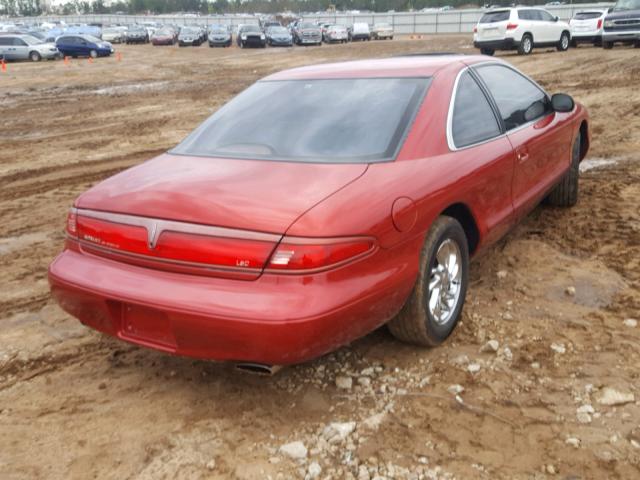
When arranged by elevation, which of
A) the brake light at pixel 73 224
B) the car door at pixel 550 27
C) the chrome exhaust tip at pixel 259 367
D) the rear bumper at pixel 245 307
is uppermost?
the car door at pixel 550 27

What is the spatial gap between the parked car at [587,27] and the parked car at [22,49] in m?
28.3

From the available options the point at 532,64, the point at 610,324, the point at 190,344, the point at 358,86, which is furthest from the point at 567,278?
the point at 532,64

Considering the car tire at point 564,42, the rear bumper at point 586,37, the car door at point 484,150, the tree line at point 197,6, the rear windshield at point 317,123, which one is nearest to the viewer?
the rear windshield at point 317,123

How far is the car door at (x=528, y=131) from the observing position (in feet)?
14.4

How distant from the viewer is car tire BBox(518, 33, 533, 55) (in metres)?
23.5

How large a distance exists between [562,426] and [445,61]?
2.40m

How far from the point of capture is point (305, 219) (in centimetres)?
275

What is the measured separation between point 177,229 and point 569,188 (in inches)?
165

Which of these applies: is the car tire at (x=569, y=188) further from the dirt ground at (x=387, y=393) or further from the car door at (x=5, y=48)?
the car door at (x=5, y=48)

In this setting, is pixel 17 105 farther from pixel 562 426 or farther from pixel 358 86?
pixel 562 426

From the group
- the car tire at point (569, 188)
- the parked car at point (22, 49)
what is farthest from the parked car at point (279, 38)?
the car tire at point (569, 188)

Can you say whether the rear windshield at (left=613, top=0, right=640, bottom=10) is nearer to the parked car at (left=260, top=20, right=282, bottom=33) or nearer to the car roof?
the car roof

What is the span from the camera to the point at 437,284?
3543 mm

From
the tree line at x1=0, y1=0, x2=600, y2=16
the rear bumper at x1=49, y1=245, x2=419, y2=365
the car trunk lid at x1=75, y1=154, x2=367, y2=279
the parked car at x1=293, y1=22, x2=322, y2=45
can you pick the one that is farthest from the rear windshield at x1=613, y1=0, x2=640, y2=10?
the tree line at x1=0, y1=0, x2=600, y2=16
